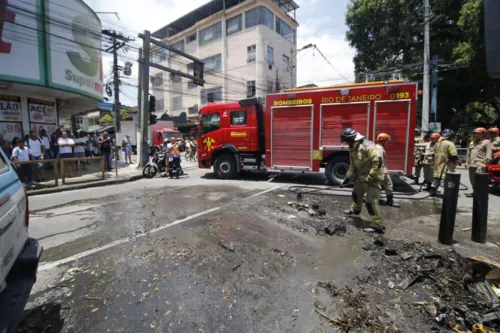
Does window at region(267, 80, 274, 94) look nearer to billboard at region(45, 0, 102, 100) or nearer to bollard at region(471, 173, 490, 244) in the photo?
billboard at region(45, 0, 102, 100)

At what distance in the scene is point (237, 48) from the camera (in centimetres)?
2695

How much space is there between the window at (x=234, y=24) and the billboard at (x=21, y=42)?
20.8m

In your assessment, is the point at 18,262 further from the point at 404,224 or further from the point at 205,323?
the point at 404,224

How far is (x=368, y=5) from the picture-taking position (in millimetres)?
16438

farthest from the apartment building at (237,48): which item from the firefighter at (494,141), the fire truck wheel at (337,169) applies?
the firefighter at (494,141)

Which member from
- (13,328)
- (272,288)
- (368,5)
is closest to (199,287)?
(272,288)

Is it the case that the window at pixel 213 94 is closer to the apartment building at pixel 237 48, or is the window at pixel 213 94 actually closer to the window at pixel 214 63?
the apartment building at pixel 237 48

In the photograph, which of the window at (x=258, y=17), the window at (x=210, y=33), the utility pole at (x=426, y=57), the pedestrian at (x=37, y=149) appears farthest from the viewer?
the window at (x=210, y=33)

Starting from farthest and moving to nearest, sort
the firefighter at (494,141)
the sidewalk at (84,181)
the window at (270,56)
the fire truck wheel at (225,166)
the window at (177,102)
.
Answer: the window at (177,102), the window at (270,56), the fire truck wheel at (225,166), the sidewalk at (84,181), the firefighter at (494,141)

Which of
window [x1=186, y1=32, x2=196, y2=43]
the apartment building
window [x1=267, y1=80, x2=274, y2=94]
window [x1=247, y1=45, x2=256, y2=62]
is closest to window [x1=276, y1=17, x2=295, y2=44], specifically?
the apartment building

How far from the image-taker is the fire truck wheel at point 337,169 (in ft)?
25.6

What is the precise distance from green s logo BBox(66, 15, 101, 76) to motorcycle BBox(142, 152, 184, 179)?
483 centimetres

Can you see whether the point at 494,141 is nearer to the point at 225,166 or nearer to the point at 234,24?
the point at 225,166

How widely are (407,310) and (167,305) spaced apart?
2.25m
